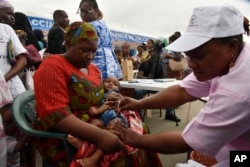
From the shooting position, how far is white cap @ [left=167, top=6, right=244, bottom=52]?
1.04 m

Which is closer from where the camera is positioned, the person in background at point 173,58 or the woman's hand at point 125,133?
the woman's hand at point 125,133

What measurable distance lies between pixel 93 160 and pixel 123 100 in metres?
0.49

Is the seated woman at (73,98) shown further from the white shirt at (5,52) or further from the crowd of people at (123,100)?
the white shirt at (5,52)

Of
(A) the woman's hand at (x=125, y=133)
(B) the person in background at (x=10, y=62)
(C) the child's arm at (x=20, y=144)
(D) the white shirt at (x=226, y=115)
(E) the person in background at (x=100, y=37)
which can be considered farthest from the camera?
(E) the person in background at (x=100, y=37)

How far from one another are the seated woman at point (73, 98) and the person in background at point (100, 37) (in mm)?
1182

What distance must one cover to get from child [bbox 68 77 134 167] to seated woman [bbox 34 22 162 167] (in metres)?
0.04

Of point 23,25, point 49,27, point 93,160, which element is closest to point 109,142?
point 93,160

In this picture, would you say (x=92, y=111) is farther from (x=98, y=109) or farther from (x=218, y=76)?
(x=218, y=76)

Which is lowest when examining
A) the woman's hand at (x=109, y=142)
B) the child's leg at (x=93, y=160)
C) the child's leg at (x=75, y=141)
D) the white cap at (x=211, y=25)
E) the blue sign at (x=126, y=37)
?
the blue sign at (x=126, y=37)

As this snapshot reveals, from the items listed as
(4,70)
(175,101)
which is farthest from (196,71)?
(4,70)

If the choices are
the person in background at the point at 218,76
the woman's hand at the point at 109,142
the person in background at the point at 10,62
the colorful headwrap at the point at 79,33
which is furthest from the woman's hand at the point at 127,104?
the person in background at the point at 10,62

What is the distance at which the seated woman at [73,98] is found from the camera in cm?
150

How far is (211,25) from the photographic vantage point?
1.05m

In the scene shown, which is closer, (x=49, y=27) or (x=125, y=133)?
(x=125, y=133)
